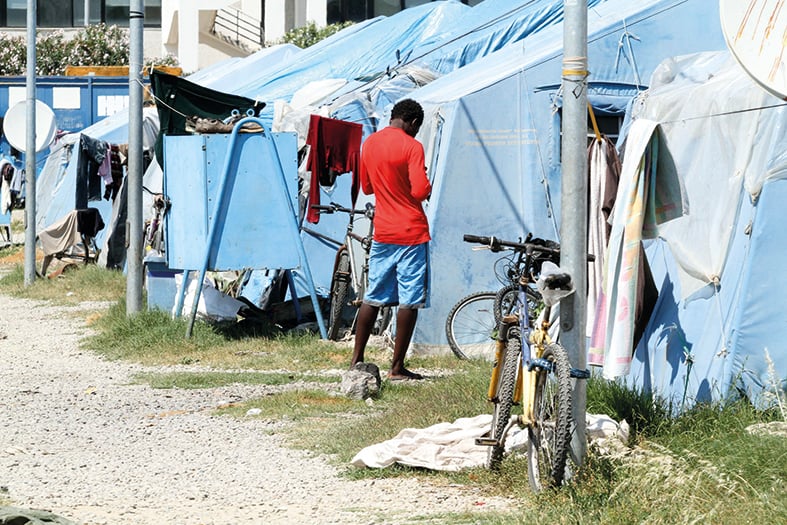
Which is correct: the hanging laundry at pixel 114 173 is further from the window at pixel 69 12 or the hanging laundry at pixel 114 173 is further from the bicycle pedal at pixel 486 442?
the window at pixel 69 12

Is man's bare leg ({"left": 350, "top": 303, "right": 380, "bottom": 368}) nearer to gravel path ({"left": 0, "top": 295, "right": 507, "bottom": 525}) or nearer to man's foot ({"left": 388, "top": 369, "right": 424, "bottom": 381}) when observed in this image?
man's foot ({"left": 388, "top": 369, "right": 424, "bottom": 381})

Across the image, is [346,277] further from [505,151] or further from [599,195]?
[599,195]

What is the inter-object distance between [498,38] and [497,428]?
427 inches

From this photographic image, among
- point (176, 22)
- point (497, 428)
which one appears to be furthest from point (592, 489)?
point (176, 22)

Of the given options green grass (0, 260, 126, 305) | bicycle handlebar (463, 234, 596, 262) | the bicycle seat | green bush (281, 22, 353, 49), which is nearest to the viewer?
the bicycle seat

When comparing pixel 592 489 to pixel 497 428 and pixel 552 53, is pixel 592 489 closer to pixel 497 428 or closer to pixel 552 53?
pixel 497 428

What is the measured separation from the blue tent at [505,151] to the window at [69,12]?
3488 centimetres

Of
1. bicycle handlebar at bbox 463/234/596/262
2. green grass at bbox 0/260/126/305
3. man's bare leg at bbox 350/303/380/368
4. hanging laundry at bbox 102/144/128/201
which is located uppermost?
hanging laundry at bbox 102/144/128/201

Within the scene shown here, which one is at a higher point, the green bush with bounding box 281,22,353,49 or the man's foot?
the green bush with bounding box 281,22,353,49

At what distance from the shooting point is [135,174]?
42.6ft

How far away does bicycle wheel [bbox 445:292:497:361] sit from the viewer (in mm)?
10984

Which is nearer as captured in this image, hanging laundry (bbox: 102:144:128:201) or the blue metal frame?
the blue metal frame

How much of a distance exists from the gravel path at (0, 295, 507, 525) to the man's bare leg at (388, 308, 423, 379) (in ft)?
3.34

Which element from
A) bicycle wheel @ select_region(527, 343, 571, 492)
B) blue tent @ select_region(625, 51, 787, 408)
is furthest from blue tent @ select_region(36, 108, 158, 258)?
bicycle wheel @ select_region(527, 343, 571, 492)
